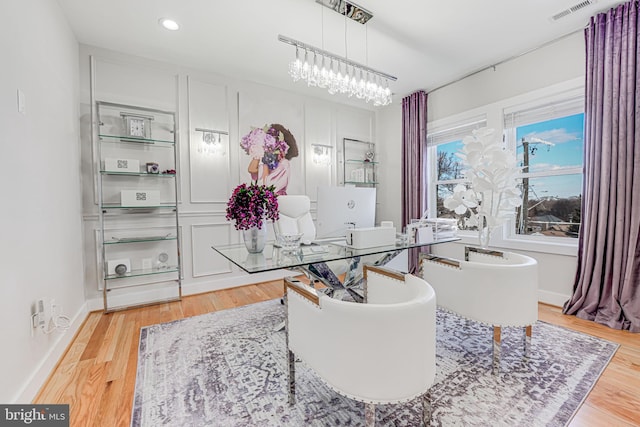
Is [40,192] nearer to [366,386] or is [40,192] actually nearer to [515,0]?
[366,386]

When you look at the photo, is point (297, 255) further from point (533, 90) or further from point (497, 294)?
point (533, 90)

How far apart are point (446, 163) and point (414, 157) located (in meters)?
0.44

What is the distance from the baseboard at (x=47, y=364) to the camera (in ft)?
4.70

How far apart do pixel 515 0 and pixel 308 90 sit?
7.87 feet

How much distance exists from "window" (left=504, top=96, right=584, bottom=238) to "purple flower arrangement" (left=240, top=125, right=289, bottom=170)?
271 centimetres

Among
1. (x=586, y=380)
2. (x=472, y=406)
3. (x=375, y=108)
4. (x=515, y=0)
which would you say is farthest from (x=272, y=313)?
(x=375, y=108)

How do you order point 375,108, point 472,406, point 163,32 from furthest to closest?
point 375,108
point 163,32
point 472,406

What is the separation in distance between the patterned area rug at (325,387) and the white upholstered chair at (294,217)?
Answer: 89 centimetres

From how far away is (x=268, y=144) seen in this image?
3.66 meters

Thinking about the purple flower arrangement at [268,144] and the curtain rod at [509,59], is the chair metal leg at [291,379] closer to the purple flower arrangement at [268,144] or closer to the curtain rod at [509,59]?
the purple flower arrangement at [268,144]

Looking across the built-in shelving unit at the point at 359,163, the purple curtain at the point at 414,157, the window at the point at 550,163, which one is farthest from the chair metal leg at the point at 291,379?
the built-in shelving unit at the point at 359,163

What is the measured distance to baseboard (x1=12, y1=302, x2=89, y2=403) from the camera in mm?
1432

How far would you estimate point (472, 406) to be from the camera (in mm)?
1380

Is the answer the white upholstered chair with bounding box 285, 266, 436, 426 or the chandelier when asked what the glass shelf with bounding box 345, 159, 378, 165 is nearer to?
the chandelier
